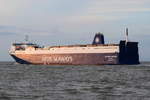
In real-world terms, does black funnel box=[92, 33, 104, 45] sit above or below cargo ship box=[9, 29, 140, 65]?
above

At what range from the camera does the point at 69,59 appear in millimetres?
137375

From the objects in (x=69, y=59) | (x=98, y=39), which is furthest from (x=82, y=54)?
(x=98, y=39)

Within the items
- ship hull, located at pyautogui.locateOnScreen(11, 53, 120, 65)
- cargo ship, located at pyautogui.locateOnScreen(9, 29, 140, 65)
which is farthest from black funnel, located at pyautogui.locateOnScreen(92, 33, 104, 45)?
ship hull, located at pyautogui.locateOnScreen(11, 53, 120, 65)

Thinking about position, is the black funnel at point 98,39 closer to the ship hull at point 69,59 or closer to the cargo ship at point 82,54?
the cargo ship at point 82,54

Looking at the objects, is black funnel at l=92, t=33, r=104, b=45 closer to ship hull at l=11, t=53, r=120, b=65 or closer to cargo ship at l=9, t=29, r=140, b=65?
cargo ship at l=9, t=29, r=140, b=65

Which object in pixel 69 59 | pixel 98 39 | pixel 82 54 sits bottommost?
pixel 69 59

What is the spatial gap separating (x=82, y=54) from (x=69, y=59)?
6228 mm

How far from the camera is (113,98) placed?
3638 centimetres

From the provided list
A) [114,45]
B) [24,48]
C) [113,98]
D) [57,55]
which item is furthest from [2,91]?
[24,48]

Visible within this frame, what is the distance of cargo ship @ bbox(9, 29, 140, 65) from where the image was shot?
420 ft

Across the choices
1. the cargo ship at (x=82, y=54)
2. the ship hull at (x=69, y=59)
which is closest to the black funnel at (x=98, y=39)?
the cargo ship at (x=82, y=54)

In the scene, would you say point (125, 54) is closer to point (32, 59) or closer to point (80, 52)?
point (80, 52)

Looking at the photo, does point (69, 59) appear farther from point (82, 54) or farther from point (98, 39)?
point (98, 39)

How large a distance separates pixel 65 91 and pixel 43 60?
103m
